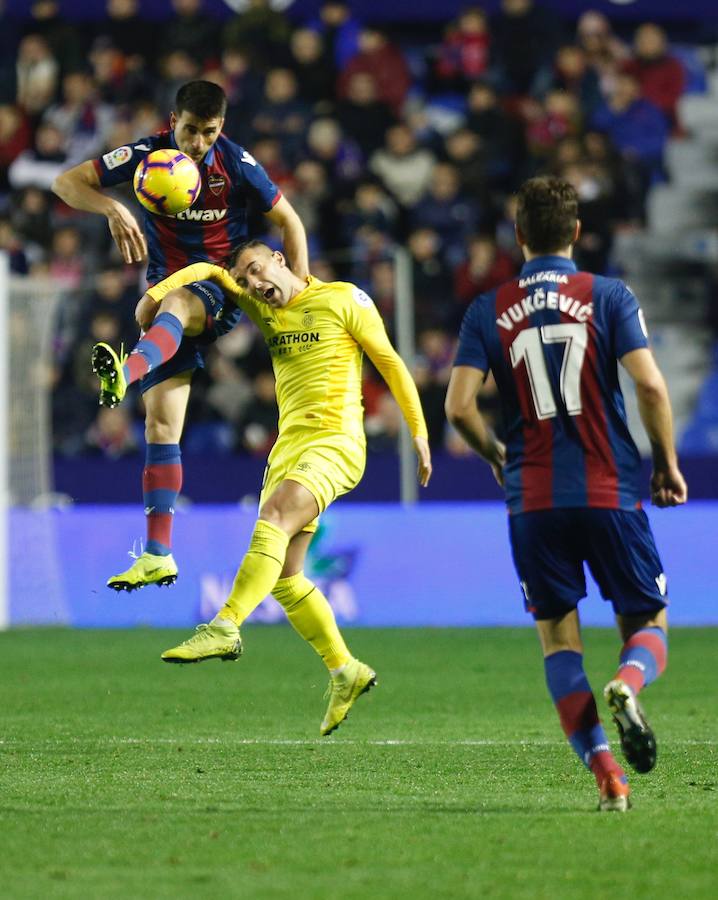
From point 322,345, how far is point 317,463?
1.94 feet

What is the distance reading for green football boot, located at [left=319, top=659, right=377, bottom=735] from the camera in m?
8.09

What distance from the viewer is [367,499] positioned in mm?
16078

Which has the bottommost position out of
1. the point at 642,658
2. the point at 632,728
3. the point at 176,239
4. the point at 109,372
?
the point at 632,728

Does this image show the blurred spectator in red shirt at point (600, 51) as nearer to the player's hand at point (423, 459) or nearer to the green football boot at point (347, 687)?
the player's hand at point (423, 459)

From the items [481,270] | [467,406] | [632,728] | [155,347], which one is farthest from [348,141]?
[632,728]

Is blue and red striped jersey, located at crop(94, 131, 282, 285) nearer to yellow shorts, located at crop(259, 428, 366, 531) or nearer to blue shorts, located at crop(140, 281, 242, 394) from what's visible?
blue shorts, located at crop(140, 281, 242, 394)

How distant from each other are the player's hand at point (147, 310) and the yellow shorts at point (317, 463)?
865 millimetres

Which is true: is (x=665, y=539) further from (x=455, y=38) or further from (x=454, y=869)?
(x=454, y=869)

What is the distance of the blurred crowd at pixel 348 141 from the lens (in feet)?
53.0

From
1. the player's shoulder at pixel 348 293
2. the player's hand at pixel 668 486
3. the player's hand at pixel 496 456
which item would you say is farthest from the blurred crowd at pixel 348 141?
the player's hand at pixel 668 486

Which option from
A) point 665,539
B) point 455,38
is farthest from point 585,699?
point 455,38

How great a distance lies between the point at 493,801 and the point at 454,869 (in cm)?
137

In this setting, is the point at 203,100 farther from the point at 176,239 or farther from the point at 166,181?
the point at 176,239

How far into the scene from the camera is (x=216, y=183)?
8.43m
